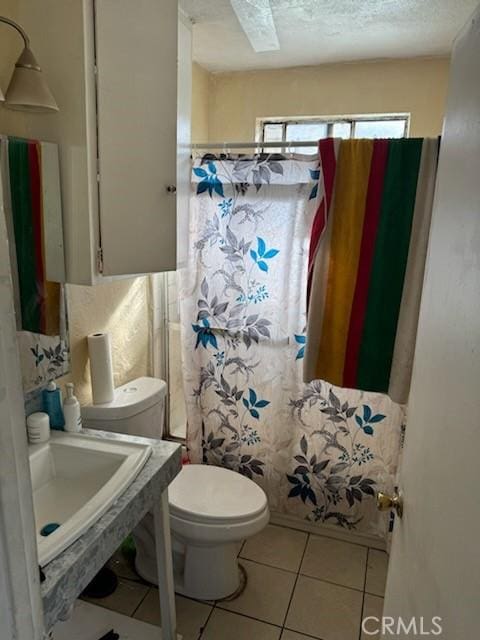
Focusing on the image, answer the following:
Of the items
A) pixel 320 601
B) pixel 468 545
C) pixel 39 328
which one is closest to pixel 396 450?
pixel 320 601

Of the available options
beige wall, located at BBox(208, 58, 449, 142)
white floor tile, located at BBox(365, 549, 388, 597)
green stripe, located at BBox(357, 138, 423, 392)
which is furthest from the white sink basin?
beige wall, located at BBox(208, 58, 449, 142)

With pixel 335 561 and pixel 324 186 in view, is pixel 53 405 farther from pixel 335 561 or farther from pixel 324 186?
pixel 335 561

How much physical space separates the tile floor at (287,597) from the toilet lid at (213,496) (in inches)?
16.8

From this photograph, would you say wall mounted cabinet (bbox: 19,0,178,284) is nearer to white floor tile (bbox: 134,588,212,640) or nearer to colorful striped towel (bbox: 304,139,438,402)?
colorful striped towel (bbox: 304,139,438,402)

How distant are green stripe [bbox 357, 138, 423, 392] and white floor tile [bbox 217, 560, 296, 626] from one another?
0.92 meters

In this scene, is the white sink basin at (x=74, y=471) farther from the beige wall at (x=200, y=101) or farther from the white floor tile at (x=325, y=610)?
the beige wall at (x=200, y=101)

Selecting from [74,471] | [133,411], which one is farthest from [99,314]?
[74,471]

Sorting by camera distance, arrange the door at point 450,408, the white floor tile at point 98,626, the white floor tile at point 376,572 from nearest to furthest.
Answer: the door at point 450,408 → the white floor tile at point 98,626 → the white floor tile at point 376,572

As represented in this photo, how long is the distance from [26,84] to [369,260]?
4.24ft

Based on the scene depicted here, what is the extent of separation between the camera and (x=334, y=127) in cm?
244

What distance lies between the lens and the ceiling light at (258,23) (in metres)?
1.66

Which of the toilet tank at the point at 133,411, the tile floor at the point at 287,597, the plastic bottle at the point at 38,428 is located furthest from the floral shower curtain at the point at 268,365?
the plastic bottle at the point at 38,428

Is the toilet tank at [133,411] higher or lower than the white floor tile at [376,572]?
higher

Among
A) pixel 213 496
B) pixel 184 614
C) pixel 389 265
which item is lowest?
pixel 184 614
